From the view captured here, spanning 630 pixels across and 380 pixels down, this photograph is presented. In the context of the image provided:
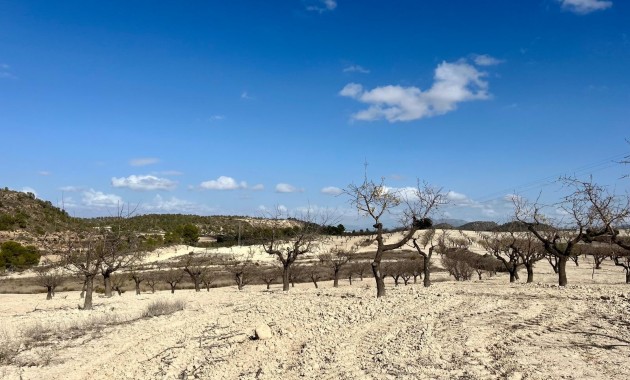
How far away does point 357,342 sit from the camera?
12.4 meters

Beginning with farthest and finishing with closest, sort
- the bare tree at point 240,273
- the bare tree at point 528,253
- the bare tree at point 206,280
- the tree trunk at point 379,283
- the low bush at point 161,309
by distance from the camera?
the bare tree at point 206,280 → the bare tree at point 240,273 → the bare tree at point 528,253 → the tree trunk at point 379,283 → the low bush at point 161,309

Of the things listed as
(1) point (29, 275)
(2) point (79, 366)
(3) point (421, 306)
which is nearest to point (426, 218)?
(3) point (421, 306)

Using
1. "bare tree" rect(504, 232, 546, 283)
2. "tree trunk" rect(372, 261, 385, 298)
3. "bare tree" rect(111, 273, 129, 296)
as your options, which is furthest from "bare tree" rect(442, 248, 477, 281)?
"bare tree" rect(111, 273, 129, 296)

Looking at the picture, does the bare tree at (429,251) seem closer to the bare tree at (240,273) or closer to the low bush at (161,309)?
the low bush at (161,309)

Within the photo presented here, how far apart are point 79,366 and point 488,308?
1283cm

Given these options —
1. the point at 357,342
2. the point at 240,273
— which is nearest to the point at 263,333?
the point at 357,342

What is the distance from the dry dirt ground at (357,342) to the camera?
1008 centimetres

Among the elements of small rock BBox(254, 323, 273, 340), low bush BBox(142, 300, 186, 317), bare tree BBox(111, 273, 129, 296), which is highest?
small rock BBox(254, 323, 273, 340)

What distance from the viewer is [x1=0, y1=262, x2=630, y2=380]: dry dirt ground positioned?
10078 millimetres

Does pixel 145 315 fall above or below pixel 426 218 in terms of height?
below

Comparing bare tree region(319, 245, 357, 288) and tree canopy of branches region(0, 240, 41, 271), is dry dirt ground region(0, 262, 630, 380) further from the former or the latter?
tree canopy of branches region(0, 240, 41, 271)

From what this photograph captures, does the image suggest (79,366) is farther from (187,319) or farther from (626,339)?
(626,339)

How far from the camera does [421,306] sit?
1639 centimetres

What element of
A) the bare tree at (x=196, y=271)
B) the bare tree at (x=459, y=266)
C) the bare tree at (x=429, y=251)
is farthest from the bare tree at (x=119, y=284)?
the bare tree at (x=459, y=266)
